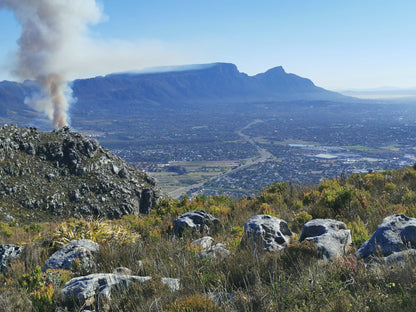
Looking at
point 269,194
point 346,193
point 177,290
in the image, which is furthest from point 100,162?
point 177,290

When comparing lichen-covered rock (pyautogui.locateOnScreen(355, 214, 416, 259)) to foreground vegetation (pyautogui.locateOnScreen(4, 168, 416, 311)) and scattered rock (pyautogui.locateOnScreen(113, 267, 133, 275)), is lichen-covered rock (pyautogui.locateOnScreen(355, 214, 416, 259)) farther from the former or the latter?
scattered rock (pyautogui.locateOnScreen(113, 267, 133, 275))

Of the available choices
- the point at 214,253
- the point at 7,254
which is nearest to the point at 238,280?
the point at 214,253

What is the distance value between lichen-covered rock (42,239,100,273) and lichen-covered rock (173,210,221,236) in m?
2.62

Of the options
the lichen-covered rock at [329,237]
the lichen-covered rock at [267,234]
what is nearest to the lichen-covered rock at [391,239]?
the lichen-covered rock at [329,237]

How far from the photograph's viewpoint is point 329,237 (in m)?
5.11

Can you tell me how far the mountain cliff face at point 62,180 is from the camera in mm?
29438

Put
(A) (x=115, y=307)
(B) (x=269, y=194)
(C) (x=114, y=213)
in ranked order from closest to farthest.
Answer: (A) (x=115, y=307)
(B) (x=269, y=194)
(C) (x=114, y=213)

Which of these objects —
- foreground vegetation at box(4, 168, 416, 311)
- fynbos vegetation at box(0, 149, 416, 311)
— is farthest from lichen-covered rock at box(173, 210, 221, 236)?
fynbos vegetation at box(0, 149, 416, 311)

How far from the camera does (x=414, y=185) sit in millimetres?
10180

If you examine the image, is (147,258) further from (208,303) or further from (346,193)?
(346,193)

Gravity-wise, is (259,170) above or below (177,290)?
below

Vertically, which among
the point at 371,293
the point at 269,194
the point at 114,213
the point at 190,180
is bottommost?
the point at 190,180

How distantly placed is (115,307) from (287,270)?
2.30m

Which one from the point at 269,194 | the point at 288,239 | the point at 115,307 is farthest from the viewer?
the point at 269,194
